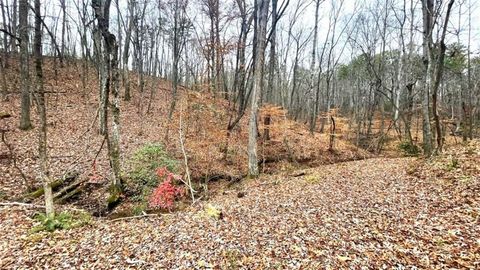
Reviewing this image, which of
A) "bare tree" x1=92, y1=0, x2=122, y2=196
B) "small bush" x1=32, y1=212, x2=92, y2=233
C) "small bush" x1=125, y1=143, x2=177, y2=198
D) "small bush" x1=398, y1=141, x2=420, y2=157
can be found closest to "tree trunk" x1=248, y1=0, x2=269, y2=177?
"small bush" x1=125, y1=143, x2=177, y2=198

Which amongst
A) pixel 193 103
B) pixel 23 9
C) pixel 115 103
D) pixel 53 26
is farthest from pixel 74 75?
pixel 115 103

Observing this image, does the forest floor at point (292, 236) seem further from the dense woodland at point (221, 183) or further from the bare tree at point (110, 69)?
the bare tree at point (110, 69)

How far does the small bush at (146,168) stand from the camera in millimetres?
9641

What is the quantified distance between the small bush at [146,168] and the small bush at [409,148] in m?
13.0

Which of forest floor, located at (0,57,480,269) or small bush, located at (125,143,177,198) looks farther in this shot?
small bush, located at (125,143,177,198)

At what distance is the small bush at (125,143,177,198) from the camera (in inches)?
380

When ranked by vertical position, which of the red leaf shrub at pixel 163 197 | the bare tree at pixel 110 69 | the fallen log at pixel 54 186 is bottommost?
the red leaf shrub at pixel 163 197

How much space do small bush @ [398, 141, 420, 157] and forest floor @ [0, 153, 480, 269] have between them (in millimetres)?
8556

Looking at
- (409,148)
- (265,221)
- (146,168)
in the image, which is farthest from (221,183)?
(409,148)

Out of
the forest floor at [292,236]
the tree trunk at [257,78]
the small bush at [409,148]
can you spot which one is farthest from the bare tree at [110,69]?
the small bush at [409,148]

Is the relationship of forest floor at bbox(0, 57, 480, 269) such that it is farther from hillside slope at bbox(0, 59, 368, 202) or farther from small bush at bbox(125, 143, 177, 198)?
small bush at bbox(125, 143, 177, 198)

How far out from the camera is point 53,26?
2755cm

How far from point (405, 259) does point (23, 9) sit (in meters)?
15.0

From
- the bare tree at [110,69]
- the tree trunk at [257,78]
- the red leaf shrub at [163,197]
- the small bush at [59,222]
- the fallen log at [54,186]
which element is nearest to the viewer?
the small bush at [59,222]
